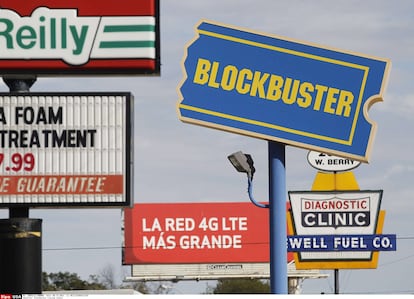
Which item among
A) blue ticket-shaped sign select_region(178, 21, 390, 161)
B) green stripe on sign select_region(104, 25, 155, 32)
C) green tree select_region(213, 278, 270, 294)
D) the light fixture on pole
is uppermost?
green stripe on sign select_region(104, 25, 155, 32)

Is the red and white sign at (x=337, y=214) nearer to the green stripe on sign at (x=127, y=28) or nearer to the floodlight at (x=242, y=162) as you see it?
the floodlight at (x=242, y=162)

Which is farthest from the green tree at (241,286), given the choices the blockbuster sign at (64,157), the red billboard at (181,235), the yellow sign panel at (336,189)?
the blockbuster sign at (64,157)

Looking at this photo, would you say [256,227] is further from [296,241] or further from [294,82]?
[294,82]

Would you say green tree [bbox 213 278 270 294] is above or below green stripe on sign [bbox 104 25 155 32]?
below

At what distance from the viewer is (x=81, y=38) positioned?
2017 centimetres

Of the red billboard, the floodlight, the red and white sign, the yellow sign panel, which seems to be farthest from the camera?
the red billboard

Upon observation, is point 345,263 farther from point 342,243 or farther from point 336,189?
point 336,189

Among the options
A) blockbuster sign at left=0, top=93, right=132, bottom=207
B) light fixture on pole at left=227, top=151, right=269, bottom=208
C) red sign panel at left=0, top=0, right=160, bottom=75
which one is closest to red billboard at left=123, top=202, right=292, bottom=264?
light fixture on pole at left=227, top=151, right=269, bottom=208

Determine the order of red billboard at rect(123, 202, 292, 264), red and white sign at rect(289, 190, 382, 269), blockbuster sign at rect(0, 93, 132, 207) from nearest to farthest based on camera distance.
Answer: blockbuster sign at rect(0, 93, 132, 207) < red and white sign at rect(289, 190, 382, 269) < red billboard at rect(123, 202, 292, 264)

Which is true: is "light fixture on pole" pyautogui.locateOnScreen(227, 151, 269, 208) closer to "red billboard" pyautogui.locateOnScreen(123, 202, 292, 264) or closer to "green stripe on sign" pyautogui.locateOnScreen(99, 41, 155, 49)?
"green stripe on sign" pyautogui.locateOnScreen(99, 41, 155, 49)

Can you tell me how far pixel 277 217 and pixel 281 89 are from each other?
2.37m

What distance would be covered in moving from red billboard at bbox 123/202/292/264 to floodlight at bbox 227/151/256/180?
44317 mm

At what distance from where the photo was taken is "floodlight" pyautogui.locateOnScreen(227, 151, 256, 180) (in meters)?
23.6

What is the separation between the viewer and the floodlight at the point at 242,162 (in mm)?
23625
